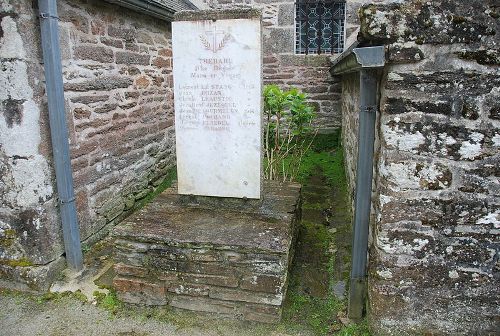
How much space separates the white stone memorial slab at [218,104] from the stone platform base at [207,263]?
414 millimetres

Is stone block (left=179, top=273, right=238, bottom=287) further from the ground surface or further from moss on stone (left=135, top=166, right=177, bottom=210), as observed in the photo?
moss on stone (left=135, top=166, right=177, bottom=210)

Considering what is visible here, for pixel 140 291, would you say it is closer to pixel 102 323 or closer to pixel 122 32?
pixel 102 323

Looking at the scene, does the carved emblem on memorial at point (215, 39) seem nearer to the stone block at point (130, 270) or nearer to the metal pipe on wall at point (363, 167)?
the metal pipe on wall at point (363, 167)

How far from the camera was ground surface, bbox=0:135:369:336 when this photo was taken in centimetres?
285

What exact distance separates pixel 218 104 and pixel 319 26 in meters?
5.16

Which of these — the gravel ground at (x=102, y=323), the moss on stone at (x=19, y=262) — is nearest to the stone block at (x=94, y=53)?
the moss on stone at (x=19, y=262)

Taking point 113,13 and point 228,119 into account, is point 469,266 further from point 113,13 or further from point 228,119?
point 113,13

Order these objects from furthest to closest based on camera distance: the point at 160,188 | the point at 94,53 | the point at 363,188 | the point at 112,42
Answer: the point at 160,188
the point at 112,42
the point at 94,53
the point at 363,188

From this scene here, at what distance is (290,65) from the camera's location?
25.5 ft

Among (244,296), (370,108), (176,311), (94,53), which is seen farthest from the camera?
(94,53)

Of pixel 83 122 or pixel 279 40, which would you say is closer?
pixel 83 122

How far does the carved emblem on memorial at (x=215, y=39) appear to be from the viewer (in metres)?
3.21

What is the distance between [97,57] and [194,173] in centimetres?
175

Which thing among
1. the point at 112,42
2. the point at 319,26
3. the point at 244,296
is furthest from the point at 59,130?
the point at 319,26
